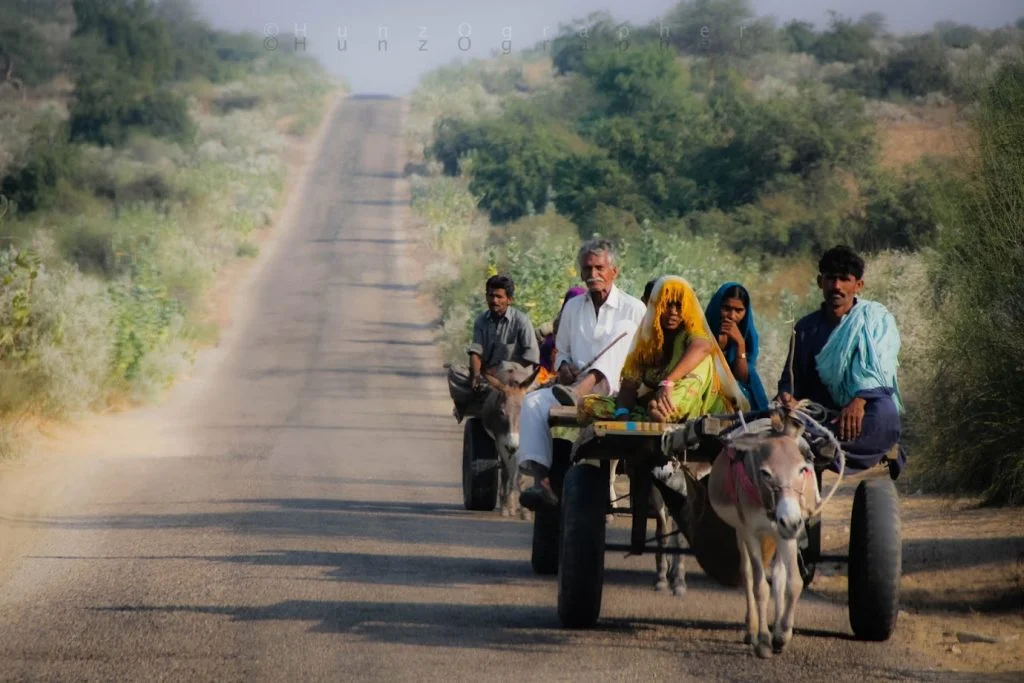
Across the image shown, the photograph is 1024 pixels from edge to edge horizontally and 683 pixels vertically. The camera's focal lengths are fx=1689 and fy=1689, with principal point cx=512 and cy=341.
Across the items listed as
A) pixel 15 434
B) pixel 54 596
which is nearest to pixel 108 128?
pixel 15 434

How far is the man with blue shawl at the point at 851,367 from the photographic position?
920 centimetres

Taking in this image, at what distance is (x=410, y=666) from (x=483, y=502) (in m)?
6.66

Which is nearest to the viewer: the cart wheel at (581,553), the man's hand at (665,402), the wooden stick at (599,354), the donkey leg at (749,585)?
the donkey leg at (749,585)

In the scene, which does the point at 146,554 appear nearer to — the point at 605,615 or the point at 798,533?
the point at 605,615

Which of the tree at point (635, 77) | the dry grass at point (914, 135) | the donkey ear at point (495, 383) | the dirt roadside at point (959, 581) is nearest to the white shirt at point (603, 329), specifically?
the dirt roadside at point (959, 581)

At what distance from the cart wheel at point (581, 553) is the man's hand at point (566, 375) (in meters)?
2.24

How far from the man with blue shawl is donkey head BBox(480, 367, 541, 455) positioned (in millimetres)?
4820

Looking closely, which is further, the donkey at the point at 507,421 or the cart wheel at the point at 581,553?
the donkey at the point at 507,421

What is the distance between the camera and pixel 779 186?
40.7 m

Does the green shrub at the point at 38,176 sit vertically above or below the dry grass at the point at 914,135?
below

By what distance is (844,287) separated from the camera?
31.8 ft

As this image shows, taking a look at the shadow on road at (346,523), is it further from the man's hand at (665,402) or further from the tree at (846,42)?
the tree at (846,42)

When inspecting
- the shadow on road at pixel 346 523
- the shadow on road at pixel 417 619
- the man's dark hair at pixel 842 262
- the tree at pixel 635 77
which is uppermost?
the tree at pixel 635 77

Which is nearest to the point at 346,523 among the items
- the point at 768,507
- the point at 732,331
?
the point at 732,331
